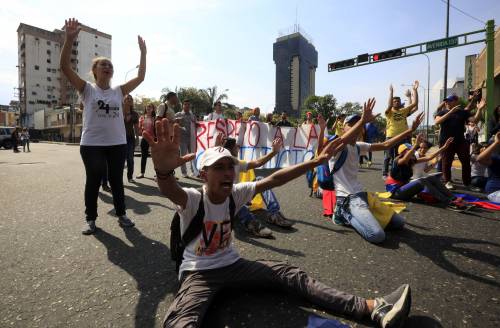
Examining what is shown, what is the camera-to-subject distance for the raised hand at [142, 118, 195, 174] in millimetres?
1707

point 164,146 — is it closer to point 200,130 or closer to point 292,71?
point 200,130

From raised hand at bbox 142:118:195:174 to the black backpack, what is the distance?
1.40 ft

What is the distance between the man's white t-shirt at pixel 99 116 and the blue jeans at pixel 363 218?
2995mm

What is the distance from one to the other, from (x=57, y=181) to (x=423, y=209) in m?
7.76

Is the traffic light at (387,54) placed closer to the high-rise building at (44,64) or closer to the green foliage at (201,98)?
the green foliage at (201,98)

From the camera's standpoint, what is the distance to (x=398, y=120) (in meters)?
7.20

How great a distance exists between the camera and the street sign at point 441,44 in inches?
623

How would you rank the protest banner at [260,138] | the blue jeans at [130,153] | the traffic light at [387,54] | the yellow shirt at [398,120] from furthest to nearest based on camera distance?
the traffic light at [387,54] < the protest banner at [260,138] < the yellow shirt at [398,120] < the blue jeans at [130,153]

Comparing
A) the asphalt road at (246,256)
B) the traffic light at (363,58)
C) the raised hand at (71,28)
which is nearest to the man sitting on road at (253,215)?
the asphalt road at (246,256)

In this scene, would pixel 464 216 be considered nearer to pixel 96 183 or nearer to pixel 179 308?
pixel 179 308

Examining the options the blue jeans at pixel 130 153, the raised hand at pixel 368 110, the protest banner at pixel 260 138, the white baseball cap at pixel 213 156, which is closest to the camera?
the white baseball cap at pixel 213 156

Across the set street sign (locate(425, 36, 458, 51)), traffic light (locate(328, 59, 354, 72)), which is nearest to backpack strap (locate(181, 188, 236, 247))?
street sign (locate(425, 36, 458, 51))

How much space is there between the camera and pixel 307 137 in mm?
A: 9180

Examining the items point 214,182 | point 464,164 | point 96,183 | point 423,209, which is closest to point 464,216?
point 423,209
